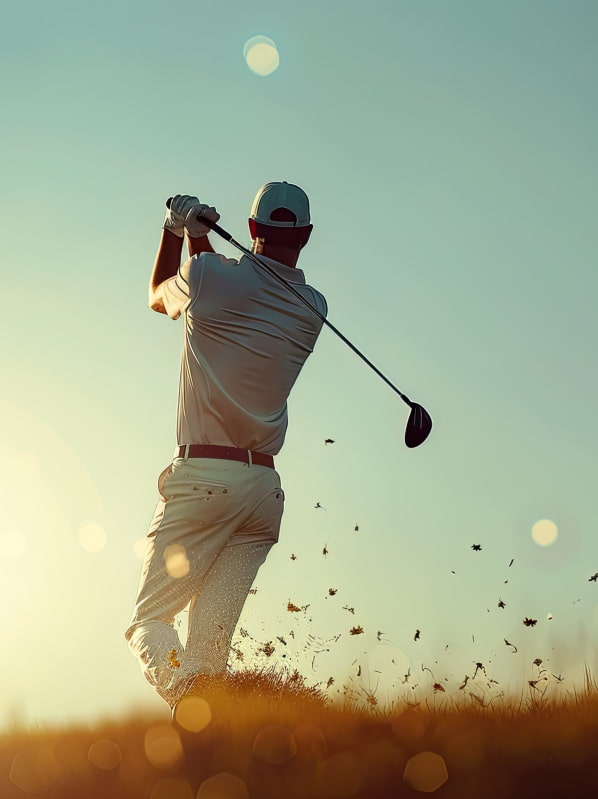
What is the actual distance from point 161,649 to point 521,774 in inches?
89.2

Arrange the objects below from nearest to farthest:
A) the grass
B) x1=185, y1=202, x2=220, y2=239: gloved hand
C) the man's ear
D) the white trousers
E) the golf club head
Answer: the grass, the white trousers, x1=185, y1=202, x2=220, y2=239: gloved hand, the man's ear, the golf club head

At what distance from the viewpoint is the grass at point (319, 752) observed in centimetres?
383

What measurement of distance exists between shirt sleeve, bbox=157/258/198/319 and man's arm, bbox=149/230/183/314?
0.35 feet

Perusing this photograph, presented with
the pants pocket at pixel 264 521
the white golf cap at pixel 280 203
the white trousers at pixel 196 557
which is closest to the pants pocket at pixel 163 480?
the white trousers at pixel 196 557

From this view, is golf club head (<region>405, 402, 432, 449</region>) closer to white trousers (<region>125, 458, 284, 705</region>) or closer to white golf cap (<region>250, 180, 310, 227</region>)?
white trousers (<region>125, 458, 284, 705</region>)

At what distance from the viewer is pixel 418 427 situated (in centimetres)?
655

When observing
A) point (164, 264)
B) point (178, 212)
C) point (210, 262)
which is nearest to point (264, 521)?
point (210, 262)

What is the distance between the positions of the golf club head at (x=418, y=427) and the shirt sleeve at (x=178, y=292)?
161 cm

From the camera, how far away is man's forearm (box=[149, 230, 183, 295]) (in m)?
6.19

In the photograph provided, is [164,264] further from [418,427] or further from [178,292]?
[418,427]

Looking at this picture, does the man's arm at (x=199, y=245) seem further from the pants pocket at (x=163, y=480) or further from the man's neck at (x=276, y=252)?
the pants pocket at (x=163, y=480)

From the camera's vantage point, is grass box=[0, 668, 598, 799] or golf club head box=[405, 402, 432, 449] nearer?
grass box=[0, 668, 598, 799]

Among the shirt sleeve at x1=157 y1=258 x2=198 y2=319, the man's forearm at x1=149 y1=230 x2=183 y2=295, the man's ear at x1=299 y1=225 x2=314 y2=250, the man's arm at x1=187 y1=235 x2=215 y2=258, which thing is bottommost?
the shirt sleeve at x1=157 y1=258 x2=198 y2=319

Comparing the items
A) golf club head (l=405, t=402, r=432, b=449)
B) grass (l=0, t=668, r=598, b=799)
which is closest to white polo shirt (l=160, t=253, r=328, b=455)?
golf club head (l=405, t=402, r=432, b=449)
